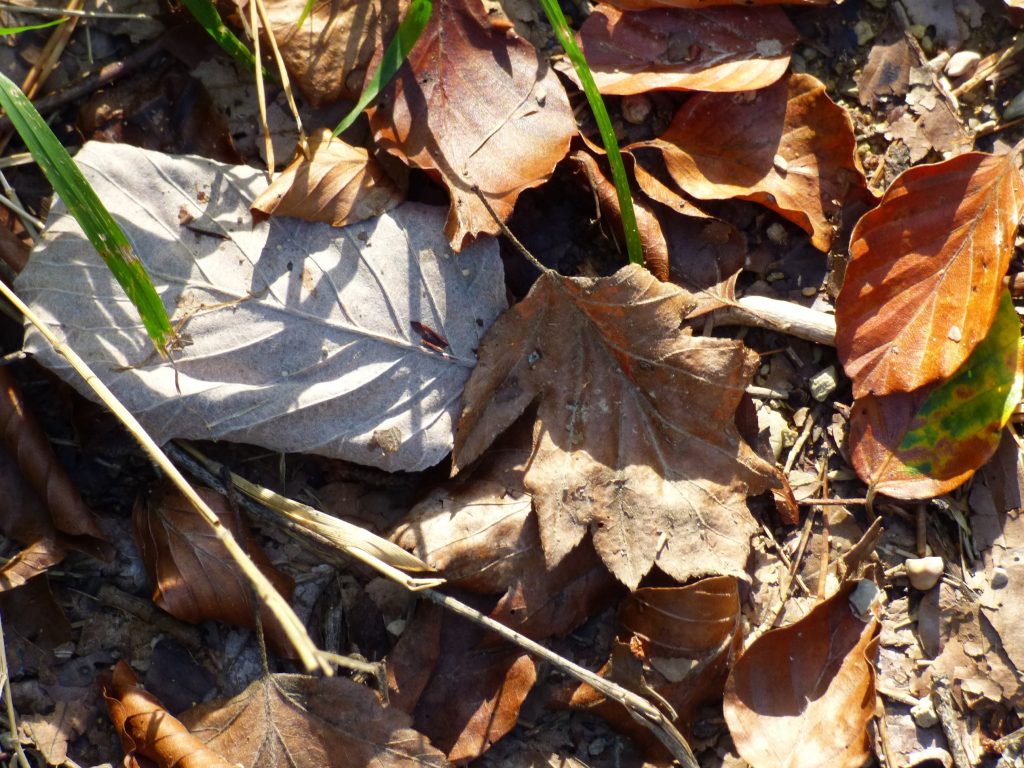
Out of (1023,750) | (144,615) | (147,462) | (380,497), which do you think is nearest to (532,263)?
(380,497)

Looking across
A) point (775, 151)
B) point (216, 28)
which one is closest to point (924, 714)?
point (775, 151)

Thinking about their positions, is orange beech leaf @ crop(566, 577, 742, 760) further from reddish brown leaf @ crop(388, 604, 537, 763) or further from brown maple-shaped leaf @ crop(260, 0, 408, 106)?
brown maple-shaped leaf @ crop(260, 0, 408, 106)

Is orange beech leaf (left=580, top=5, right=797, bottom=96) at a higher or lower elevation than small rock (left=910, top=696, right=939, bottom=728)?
higher

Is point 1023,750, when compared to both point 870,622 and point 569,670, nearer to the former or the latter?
point 870,622

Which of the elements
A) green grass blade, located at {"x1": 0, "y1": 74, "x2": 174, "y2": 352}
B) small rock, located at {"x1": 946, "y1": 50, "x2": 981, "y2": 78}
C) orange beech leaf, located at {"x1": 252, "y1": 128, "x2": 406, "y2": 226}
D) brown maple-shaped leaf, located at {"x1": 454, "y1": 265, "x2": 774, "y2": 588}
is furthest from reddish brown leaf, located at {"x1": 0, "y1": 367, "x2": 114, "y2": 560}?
small rock, located at {"x1": 946, "y1": 50, "x2": 981, "y2": 78}

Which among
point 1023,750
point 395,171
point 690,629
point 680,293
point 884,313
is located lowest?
point 1023,750

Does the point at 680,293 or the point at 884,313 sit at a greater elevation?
the point at 680,293

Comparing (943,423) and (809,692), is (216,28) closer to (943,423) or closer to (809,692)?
(943,423)
